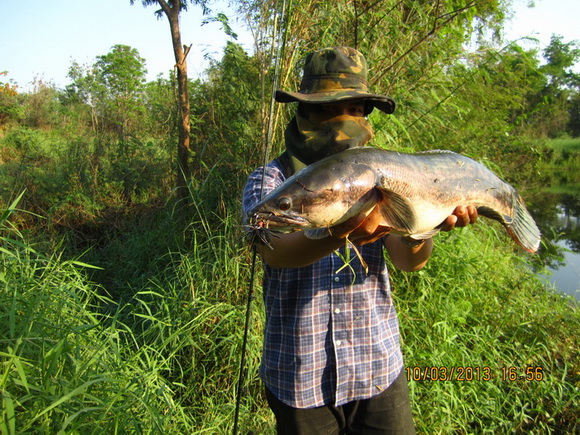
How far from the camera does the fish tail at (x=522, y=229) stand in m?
1.98

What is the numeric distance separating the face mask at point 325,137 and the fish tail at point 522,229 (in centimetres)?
94

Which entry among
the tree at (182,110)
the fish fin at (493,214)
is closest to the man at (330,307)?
the fish fin at (493,214)

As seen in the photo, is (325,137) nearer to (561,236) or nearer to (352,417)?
(352,417)

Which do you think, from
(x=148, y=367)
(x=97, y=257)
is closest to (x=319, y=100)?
(x=148, y=367)

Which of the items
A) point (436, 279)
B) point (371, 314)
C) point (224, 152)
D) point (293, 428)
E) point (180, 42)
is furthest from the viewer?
point (180, 42)

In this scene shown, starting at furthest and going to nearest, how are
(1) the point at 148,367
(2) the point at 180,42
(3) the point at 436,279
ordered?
(2) the point at 180,42 → (3) the point at 436,279 → (1) the point at 148,367

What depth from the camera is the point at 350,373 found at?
1.56 meters

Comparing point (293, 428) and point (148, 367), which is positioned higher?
point (293, 428)

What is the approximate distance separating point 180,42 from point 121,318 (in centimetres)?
359

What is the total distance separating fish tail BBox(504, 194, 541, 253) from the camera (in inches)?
77.8

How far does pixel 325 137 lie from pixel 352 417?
1.24m

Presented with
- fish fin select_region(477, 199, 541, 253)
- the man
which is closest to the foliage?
the man

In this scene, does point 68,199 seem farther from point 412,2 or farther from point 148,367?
point 412,2

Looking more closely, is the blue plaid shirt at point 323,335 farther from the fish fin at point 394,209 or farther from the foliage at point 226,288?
the foliage at point 226,288
